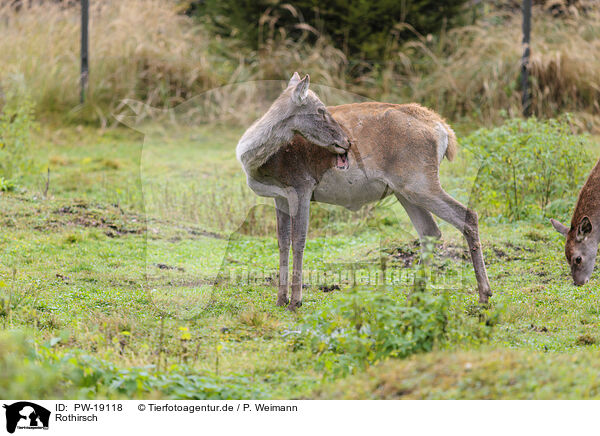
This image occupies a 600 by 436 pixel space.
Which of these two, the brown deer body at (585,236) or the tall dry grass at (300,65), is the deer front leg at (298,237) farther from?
the tall dry grass at (300,65)

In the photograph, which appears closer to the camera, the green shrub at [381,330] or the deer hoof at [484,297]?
the green shrub at [381,330]

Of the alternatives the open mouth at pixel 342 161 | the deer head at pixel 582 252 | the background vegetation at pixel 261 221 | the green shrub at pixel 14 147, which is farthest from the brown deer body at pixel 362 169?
the green shrub at pixel 14 147

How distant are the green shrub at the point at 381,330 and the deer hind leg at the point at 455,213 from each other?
1621 millimetres

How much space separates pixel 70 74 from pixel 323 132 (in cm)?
975

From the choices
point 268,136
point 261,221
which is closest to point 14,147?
point 261,221

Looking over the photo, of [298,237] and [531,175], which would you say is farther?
[531,175]

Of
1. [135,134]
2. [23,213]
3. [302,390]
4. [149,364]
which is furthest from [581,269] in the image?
[135,134]

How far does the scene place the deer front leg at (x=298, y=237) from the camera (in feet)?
21.2

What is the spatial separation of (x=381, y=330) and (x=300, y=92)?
223 cm

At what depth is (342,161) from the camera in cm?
640

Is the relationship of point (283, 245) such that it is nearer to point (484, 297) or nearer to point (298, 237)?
point (298, 237)

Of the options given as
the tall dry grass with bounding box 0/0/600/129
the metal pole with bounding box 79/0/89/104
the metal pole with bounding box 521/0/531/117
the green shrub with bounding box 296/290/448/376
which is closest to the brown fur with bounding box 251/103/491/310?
the green shrub with bounding box 296/290/448/376

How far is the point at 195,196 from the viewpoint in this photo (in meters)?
10.6

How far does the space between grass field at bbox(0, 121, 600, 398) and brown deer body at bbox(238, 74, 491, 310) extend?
745mm
